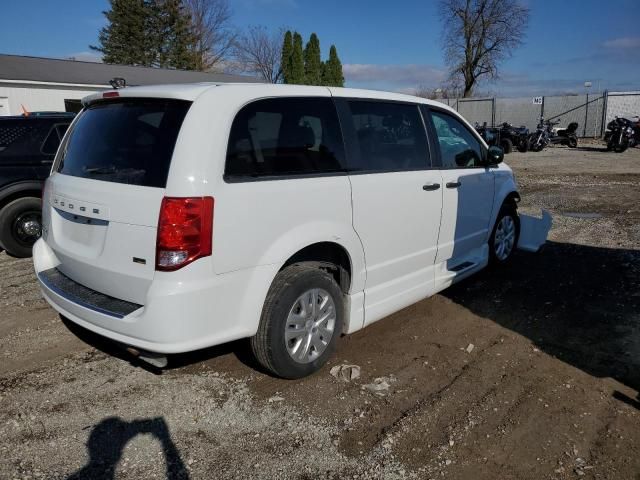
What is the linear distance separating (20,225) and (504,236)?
19.5 ft

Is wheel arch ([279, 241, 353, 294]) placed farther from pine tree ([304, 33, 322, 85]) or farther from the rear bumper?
pine tree ([304, 33, 322, 85])

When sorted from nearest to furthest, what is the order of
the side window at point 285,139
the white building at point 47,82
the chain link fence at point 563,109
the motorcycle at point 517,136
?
the side window at point 285,139 → the white building at point 47,82 → the motorcycle at point 517,136 → the chain link fence at point 563,109

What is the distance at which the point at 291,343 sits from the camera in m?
3.28

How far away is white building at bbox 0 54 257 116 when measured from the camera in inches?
765

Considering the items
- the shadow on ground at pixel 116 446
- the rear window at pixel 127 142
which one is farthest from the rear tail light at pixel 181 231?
the shadow on ground at pixel 116 446

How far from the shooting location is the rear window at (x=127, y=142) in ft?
9.16

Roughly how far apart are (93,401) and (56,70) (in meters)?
23.3

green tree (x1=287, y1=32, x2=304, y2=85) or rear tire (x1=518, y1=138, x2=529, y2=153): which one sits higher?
green tree (x1=287, y1=32, x2=304, y2=85)

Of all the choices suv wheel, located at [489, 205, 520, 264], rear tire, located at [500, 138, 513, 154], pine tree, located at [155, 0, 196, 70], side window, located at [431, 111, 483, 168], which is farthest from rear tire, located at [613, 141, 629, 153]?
pine tree, located at [155, 0, 196, 70]

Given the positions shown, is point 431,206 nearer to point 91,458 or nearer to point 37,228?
point 91,458

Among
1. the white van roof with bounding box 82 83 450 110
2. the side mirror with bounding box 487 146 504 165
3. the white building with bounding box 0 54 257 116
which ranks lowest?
the side mirror with bounding box 487 146 504 165

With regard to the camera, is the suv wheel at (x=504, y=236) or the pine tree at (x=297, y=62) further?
the pine tree at (x=297, y=62)

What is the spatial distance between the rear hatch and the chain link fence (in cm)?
2682

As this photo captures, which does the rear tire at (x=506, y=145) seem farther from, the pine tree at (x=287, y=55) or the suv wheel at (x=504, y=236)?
the pine tree at (x=287, y=55)
